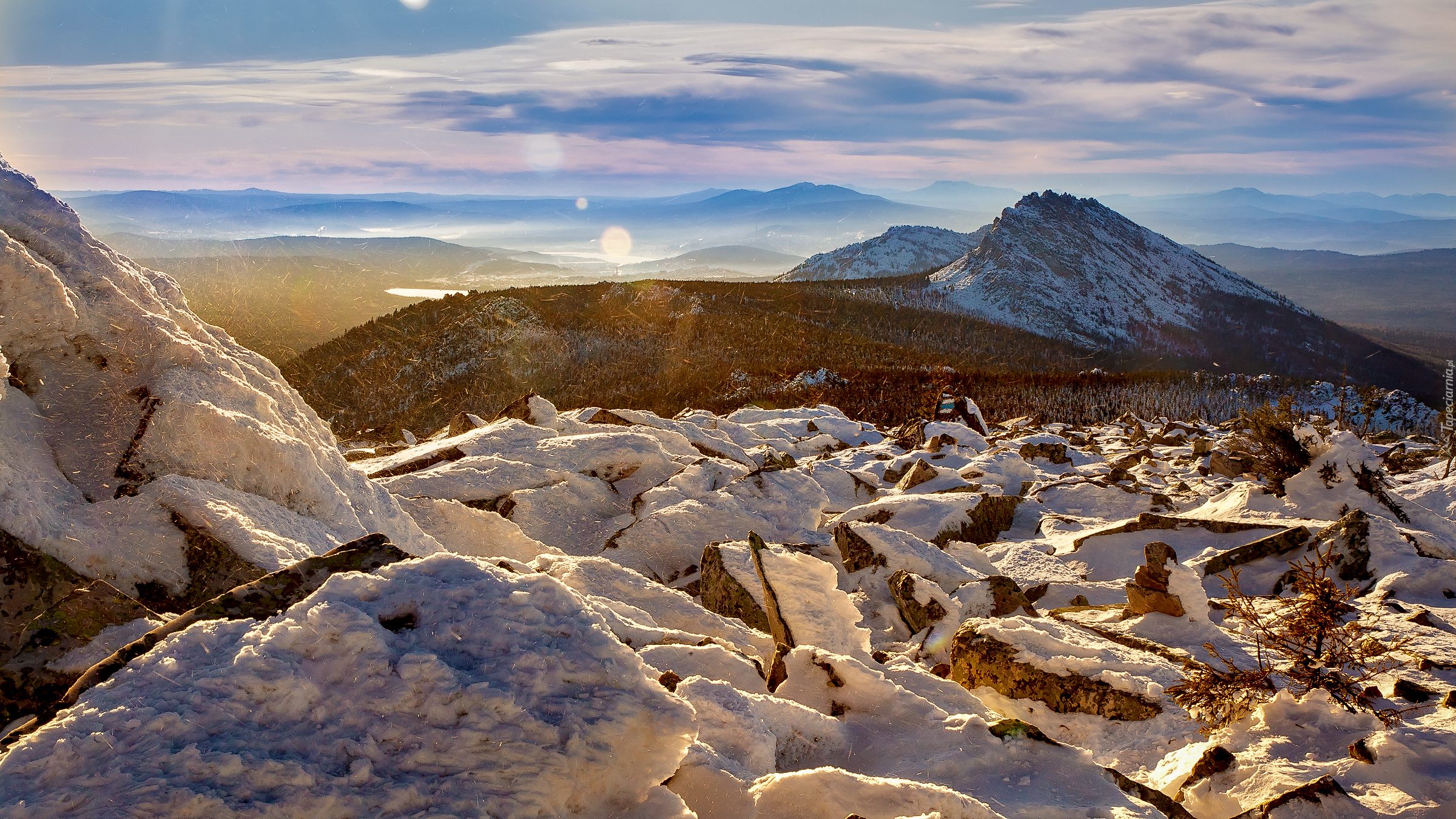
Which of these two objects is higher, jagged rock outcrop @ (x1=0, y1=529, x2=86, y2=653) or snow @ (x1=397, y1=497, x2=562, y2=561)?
jagged rock outcrop @ (x1=0, y1=529, x2=86, y2=653)

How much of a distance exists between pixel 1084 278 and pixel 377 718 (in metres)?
169

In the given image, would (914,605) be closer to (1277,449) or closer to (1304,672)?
(1304,672)

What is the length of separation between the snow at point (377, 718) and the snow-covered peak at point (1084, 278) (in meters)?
136

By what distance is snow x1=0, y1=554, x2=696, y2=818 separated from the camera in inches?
102

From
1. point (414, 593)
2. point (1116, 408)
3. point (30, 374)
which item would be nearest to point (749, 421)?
point (30, 374)

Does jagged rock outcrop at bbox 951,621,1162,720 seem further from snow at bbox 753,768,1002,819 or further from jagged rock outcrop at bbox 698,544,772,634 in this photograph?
snow at bbox 753,768,1002,819

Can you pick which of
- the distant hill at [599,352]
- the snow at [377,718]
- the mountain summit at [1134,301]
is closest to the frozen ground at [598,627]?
the snow at [377,718]

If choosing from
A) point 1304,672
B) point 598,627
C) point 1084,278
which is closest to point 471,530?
point 598,627

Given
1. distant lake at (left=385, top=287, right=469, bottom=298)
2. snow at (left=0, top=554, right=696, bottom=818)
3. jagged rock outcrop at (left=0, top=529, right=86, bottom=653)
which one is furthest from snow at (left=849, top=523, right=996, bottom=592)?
distant lake at (left=385, top=287, right=469, bottom=298)

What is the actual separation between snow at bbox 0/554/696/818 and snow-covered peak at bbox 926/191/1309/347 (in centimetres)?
13611

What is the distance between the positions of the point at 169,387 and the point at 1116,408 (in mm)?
58899

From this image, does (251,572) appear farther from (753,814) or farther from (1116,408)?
(1116,408)

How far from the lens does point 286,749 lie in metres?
2.77

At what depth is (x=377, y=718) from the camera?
2.93 meters
